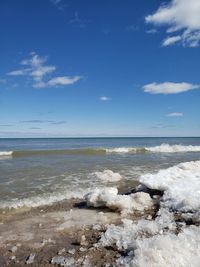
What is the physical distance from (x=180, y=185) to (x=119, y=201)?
5.91 ft

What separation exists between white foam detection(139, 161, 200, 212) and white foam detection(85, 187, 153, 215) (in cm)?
51

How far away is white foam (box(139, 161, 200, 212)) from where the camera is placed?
657 cm

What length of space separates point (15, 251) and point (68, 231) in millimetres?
1163

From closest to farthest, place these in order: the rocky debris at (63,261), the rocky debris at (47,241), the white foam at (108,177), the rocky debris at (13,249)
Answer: the rocky debris at (63,261) < the rocky debris at (13,249) < the rocky debris at (47,241) < the white foam at (108,177)

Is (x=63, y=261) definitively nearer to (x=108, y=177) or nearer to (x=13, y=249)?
(x=13, y=249)

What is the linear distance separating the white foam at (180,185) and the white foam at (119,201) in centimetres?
Answer: 51

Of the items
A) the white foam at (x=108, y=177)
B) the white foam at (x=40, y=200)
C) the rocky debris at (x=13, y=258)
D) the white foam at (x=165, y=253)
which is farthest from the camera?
the white foam at (x=108, y=177)

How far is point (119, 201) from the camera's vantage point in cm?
720

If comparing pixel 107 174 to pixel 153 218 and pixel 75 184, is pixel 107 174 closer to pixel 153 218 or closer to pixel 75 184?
pixel 75 184

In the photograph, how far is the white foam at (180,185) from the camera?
21.6 feet

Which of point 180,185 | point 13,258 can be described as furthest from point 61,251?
point 180,185

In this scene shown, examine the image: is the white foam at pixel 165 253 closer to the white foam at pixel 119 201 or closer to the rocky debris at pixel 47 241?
the rocky debris at pixel 47 241

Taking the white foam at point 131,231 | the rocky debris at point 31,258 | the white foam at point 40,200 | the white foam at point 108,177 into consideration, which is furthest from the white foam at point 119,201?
the white foam at point 108,177

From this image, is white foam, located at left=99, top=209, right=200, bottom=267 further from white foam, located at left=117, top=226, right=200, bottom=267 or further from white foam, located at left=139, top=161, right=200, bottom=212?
white foam, located at left=139, top=161, right=200, bottom=212
